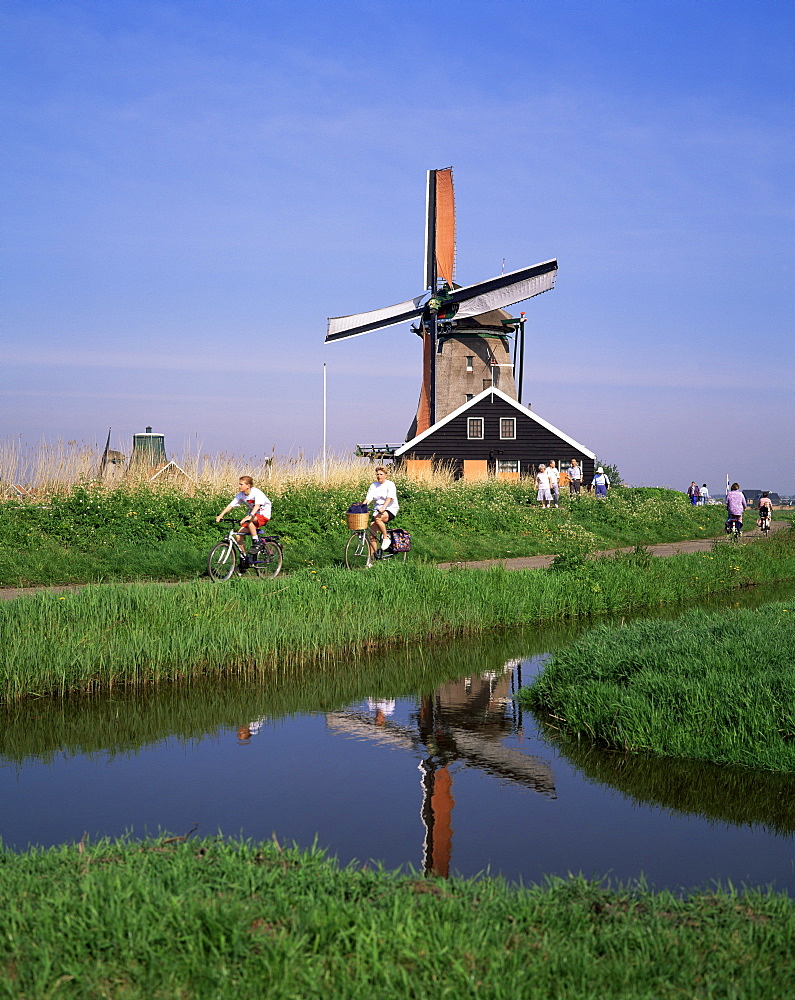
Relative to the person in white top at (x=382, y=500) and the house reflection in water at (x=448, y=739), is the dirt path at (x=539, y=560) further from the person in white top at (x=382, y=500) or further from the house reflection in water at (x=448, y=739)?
the house reflection in water at (x=448, y=739)

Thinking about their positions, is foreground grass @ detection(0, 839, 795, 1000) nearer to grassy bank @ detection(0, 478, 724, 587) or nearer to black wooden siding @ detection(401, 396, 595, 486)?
grassy bank @ detection(0, 478, 724, 587)

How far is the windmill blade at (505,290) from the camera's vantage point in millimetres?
43906

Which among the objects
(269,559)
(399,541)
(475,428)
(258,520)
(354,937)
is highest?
(475,428)

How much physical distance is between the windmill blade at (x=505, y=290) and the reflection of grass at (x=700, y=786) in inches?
1518

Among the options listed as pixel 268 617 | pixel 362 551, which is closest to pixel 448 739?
pixel 268 617

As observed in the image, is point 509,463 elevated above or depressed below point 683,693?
above

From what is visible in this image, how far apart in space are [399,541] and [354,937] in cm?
1249

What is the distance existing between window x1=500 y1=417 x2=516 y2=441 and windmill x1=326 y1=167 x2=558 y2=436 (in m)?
3.65

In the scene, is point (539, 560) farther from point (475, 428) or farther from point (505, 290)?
point (505, 290)

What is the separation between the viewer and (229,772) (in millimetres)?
6535

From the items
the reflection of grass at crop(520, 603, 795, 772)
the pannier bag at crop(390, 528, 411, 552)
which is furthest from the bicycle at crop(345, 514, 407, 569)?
the reflection of grass at crop(520, 603, 795, 772)

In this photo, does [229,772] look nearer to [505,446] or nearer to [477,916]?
[477,916]

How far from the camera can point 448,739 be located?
7.41 m

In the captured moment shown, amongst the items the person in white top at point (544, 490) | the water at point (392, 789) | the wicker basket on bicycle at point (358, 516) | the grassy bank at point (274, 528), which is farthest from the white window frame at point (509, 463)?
the water at point (392, 789)
